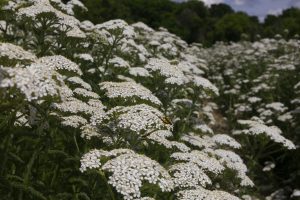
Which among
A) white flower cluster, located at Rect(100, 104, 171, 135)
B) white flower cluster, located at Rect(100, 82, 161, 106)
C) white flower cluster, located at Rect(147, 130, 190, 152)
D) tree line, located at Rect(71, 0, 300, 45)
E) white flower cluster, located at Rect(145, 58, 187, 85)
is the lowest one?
white flower cluster, located at Rect(147, 130, 190, 152)

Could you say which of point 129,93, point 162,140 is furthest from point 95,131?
point 162,140

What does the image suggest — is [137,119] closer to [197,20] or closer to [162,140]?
[162,140]

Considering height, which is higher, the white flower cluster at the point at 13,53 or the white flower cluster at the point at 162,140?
the white flower cluster at the point at 13,53

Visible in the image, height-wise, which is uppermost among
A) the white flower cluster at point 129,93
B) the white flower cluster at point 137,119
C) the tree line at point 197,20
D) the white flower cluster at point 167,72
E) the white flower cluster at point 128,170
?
the tree line at point 197,20

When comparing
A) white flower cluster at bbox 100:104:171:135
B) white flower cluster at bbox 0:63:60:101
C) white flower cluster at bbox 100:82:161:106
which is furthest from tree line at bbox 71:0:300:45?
white flower cluster at bbox 0:63:60:101

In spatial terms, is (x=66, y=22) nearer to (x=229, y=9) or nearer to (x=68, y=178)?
(x=68, y=178)

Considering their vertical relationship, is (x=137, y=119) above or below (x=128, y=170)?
above

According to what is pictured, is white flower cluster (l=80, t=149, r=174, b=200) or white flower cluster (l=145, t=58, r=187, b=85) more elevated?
white flower cluster (l=145, t=58, r=187, b=85)

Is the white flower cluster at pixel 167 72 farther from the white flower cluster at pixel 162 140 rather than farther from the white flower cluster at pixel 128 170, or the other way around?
the white flower cluster at pixel 128 170

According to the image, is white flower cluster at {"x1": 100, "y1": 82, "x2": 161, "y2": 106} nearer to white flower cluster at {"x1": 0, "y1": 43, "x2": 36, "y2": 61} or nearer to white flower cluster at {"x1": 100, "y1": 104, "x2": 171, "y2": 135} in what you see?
white flower cluster at {"x1": 100, "y1": 104, "x2": 171, "y2": 135}

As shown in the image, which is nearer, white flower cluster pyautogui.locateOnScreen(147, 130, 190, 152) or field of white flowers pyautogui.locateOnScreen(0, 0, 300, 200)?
field of white flowers pyautogui.locateOnScreen(0, 0, 300, 200)

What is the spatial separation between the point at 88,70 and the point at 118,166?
667 centimetres

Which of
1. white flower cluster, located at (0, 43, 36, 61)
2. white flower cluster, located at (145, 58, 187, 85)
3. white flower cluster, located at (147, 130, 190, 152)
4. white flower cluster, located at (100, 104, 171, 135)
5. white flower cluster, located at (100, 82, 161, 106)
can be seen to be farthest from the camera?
white flower cluster, located at (145, 58, 187, 85)

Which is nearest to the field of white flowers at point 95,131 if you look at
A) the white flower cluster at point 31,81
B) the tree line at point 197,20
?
the white flower cluster at point 31,81
